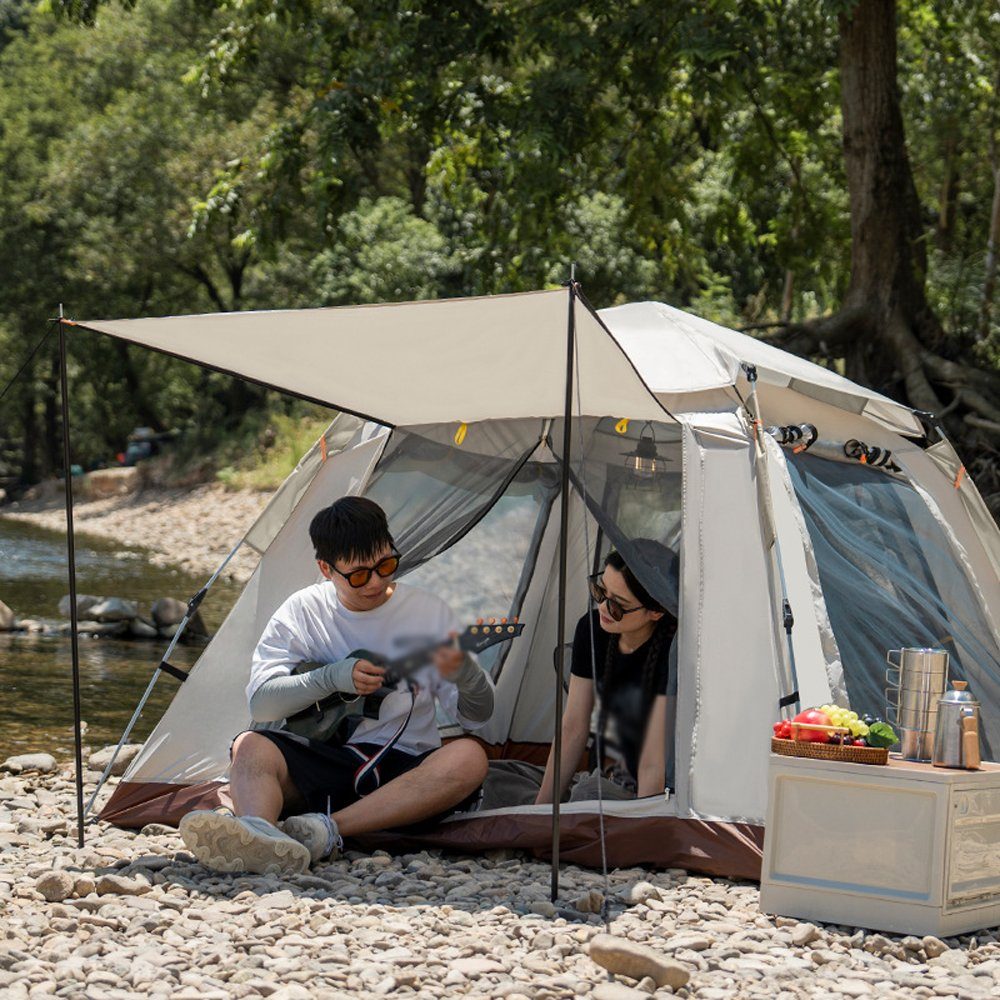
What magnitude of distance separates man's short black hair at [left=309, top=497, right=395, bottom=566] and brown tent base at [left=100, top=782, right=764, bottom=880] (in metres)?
0.89

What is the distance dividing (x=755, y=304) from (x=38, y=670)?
39.4ft

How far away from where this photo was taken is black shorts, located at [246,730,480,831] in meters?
4.48

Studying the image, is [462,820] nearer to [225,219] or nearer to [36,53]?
[225,219]

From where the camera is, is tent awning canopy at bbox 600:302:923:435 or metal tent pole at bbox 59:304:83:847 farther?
tent awning canopy at bbox 600:302:923:435

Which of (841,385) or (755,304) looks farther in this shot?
(755,304)

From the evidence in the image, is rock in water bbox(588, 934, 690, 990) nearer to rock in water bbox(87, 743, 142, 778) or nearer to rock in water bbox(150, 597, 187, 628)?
rock in water bbox(87, 743, 142, 778)

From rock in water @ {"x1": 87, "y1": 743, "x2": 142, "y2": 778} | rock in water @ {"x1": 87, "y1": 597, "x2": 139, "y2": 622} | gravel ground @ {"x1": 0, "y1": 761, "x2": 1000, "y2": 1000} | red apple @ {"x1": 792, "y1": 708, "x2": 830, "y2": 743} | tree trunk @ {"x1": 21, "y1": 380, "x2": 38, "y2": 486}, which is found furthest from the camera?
tree trunk @ {"x1": 21, "y1": 380, "x2": 38, "y2": 486}

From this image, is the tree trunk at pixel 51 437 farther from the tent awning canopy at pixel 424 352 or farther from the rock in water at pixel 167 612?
the tent awning canopy at pixel 424 352

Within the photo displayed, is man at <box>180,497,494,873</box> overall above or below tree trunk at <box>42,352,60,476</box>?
below

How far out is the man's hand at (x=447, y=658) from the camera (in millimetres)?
3196

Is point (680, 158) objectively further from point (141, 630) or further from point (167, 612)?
point (141, 630)

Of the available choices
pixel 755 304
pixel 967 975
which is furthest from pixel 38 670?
pixel 755 304

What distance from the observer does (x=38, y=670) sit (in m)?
9.39

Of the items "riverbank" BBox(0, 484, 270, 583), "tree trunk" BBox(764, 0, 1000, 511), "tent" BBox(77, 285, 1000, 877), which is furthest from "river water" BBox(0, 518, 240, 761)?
"tree trunk" BBox(764, 0, 1000, 511)
